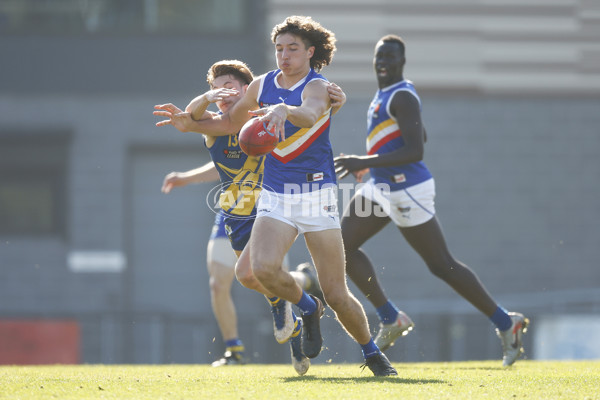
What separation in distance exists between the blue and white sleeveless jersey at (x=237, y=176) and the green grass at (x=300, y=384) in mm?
1109

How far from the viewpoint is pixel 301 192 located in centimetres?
584

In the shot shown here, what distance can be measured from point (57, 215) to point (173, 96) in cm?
292

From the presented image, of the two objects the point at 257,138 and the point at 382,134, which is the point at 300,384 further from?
the point at 382,134

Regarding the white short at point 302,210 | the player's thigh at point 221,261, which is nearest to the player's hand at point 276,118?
the white short at point 302,210

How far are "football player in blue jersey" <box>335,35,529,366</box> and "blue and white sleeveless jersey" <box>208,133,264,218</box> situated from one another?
3.29ft

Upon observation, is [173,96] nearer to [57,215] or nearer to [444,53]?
[57,215]

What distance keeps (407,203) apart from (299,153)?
173 cm

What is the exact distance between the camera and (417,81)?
16406mm

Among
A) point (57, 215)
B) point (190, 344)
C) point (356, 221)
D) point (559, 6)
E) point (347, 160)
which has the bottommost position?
point (190, 344)

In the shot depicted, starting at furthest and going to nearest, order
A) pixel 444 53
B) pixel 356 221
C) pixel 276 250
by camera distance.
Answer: pixel 444 53, pixel 356 221, pixel 276 250

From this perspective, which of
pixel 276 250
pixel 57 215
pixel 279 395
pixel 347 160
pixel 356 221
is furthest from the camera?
pixel 57 215

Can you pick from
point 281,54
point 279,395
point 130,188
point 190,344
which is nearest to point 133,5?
point 130,188

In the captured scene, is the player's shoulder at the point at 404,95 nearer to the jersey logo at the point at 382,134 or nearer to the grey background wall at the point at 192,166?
the jersey logo at the point at 382,134

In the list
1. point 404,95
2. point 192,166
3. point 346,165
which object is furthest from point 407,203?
point 192,166
